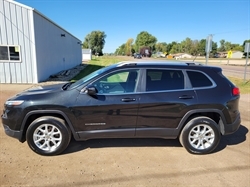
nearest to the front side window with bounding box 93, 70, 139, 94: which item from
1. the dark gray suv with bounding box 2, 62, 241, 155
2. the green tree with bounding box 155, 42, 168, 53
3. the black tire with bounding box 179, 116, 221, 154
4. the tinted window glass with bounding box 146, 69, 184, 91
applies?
the dark gray suv with bounding box 2, 62, 241, 155

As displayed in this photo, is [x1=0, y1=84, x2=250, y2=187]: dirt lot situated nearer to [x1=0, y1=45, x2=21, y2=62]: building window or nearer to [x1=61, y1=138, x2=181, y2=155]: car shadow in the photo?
[x1=61, y1=138, x2=181, y2=155]: car shadow

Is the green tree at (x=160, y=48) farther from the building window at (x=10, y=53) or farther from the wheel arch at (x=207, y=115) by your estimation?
the wheel arch at (x=207, y=115)

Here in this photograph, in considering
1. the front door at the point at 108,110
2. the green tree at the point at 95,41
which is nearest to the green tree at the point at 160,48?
the green tree at the point at 95,41

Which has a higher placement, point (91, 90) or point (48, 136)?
point (91, 90)

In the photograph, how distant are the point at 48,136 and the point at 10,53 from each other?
9878mm

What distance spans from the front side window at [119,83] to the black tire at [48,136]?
3.10ft

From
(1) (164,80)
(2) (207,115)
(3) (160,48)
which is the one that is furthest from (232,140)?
(3) (160,48)

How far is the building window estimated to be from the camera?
11.1m

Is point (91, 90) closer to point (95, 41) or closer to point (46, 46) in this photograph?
point (46, 46)

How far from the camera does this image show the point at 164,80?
11.9ft

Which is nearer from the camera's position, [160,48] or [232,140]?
[232,140]

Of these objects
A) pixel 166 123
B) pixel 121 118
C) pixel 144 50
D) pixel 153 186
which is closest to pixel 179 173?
pixel 153 186

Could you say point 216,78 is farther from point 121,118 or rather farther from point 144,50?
point 144,50

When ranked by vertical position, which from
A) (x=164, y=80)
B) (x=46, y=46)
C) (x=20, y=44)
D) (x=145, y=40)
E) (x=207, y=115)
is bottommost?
(x=207, y=115)
